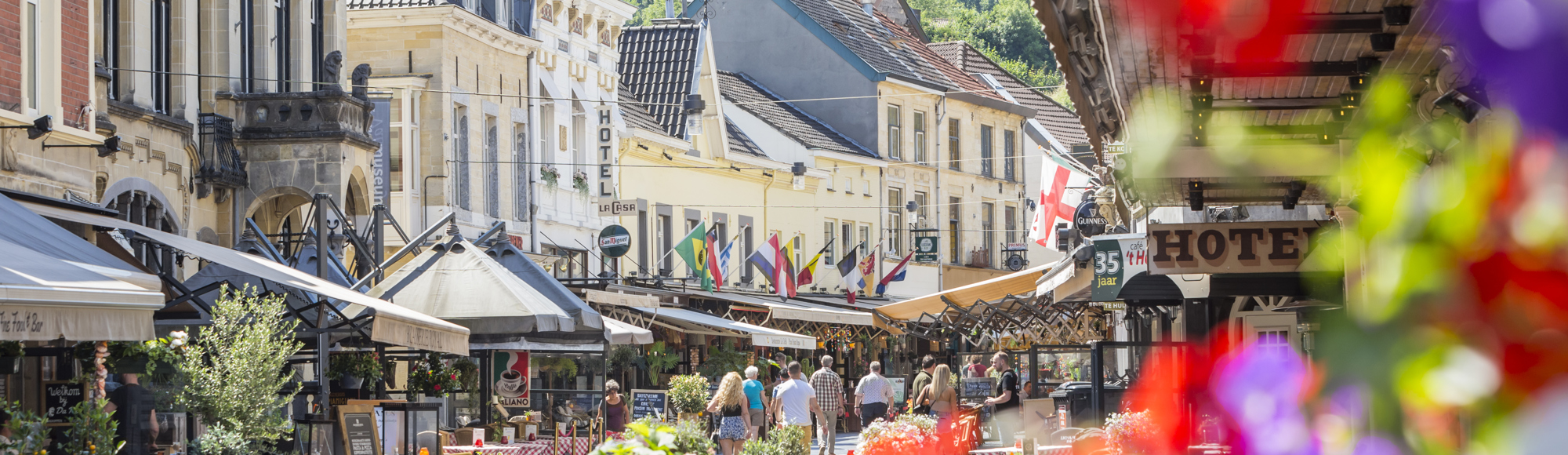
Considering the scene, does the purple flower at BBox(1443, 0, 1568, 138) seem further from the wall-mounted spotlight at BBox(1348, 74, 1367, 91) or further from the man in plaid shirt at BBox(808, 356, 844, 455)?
the man in plaid shirt at BBox(808, 356, 844, 455)

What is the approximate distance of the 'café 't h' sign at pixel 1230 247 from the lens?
1090cm

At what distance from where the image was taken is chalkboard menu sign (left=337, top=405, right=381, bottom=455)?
1345cm

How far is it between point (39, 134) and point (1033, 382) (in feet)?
32.4

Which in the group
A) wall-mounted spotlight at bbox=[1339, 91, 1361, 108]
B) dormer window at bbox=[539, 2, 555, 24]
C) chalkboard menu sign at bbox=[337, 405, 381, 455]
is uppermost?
dormer window at bbox=[539, 2, 555, 24]

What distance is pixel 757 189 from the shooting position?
39.5 m

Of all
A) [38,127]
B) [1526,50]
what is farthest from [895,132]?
[1526,50]

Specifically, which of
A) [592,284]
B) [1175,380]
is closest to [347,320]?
[1175,380]

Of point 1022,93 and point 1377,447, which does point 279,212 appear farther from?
point 1022,93

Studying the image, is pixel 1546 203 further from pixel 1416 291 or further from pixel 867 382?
pixel 867 382

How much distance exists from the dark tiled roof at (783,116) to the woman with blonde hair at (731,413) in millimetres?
21620

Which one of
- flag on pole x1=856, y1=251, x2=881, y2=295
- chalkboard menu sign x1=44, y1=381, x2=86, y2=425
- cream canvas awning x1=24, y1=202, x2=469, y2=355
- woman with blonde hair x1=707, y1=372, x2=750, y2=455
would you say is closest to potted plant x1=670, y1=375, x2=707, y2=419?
woman with blonde hair x1=707, y1=372, x2=750, y2=455

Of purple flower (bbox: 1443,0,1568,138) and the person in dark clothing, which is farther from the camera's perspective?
Result: the person in dark clothing

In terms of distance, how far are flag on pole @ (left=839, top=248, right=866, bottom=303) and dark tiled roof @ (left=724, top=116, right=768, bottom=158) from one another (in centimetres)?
451

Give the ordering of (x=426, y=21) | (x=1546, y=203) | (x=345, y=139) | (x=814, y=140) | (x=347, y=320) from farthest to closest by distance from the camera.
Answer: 1. (x=814, y=140)
2. (x=426, y=21)
3. (x=345, y=139)
4. (x=347, y=320)
5. (x=1546, y=203)
